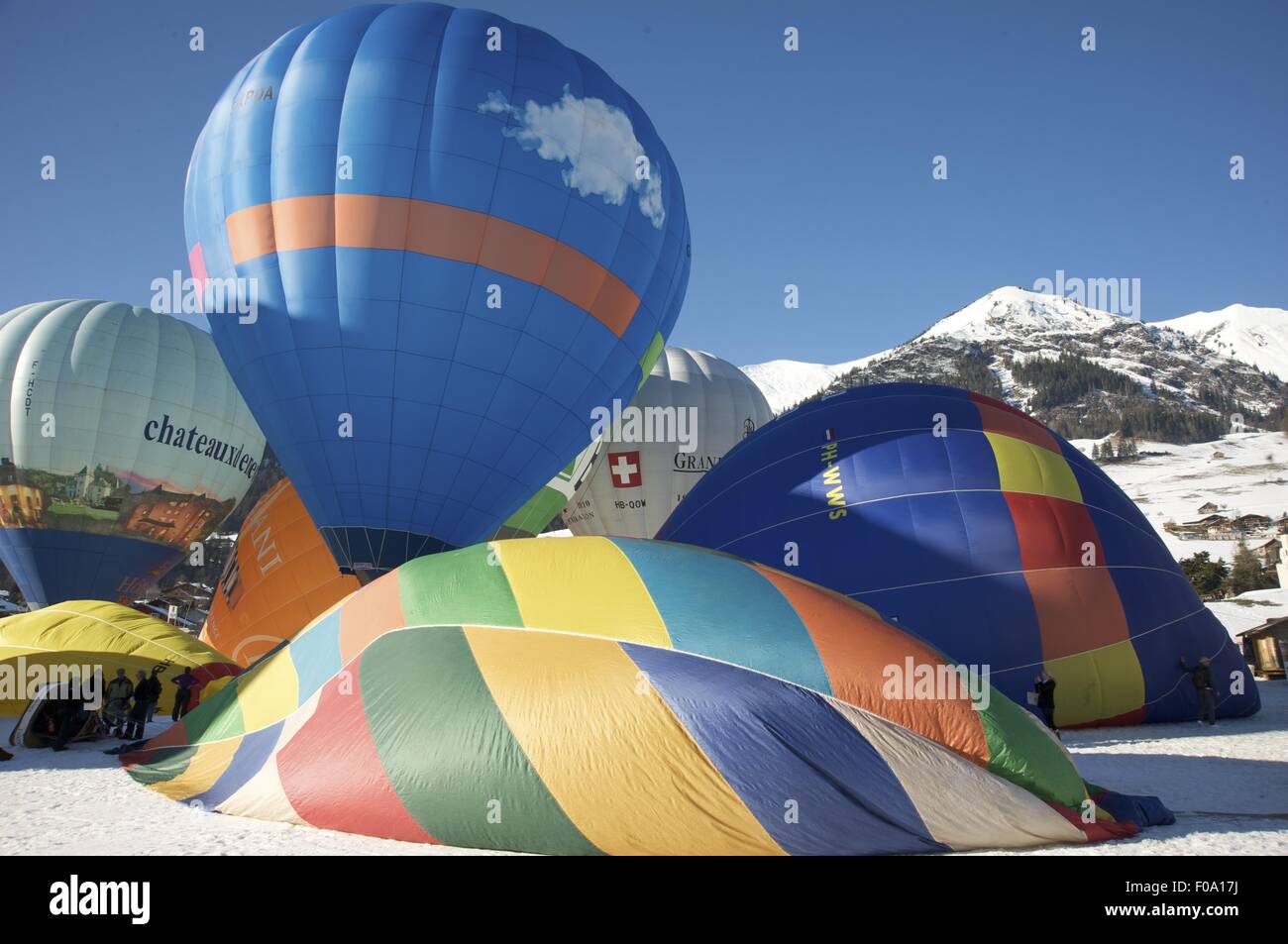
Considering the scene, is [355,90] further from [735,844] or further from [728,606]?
[735,844]

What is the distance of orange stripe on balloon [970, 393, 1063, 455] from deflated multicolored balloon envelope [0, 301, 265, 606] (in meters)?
19.3

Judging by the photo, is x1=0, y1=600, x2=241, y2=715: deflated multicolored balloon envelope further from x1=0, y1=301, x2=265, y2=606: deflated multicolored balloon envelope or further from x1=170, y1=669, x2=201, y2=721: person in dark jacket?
x1=0, y1=301, x2=265, y2=606: deflated multicolored balloon envelope

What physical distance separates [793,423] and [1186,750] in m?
5.42

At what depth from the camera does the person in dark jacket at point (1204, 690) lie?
32.2ft

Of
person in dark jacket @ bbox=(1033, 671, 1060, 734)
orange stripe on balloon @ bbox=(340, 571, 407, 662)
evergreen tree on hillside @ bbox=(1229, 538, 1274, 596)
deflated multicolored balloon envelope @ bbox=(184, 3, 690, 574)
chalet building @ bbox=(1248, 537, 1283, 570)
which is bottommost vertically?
evergreen tree on hillside @ bbox=(1229, 538, 1274, 596)

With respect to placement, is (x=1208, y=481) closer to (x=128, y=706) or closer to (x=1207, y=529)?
(x=1207, y=529)

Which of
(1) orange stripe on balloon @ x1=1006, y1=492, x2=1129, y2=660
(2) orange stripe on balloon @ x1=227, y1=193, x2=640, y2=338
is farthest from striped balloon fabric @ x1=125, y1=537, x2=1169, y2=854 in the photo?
(2) orange stripe on balloon @ x1=227, y1=193, x2=640, y2=338

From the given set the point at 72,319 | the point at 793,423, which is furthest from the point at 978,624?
the point at 72,319

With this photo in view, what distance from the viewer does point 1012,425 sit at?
1088cm

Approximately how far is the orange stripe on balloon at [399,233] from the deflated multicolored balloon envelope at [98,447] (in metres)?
12.0

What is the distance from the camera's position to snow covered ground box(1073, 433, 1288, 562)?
77125mm

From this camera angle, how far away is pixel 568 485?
19375mm

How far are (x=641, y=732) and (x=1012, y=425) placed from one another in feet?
24.9

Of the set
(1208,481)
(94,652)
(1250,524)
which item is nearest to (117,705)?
(94,652)
